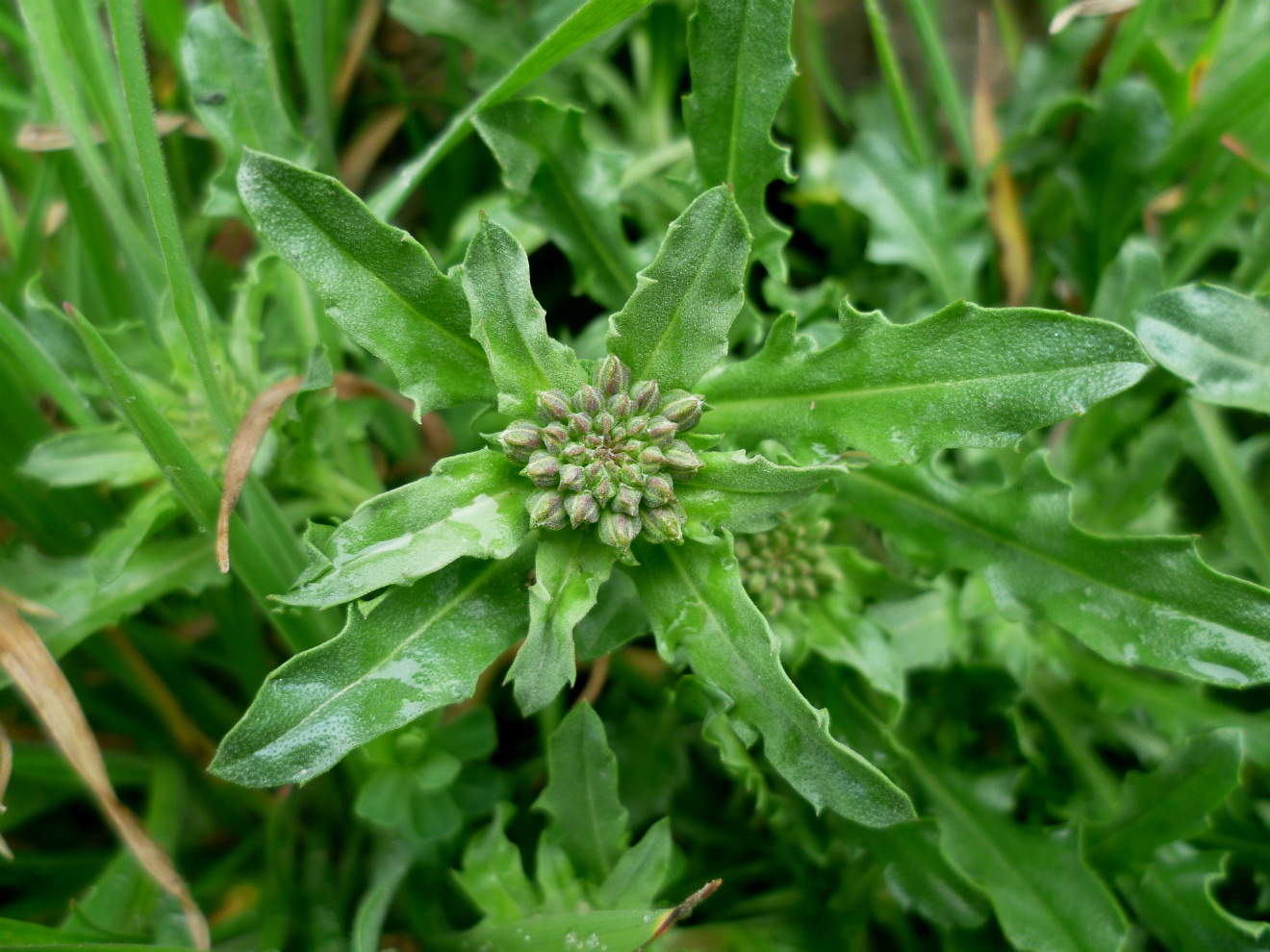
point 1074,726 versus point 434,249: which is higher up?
point 434,249

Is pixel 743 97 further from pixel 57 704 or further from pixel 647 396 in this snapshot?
pixel 57 704

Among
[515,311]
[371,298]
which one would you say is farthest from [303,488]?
[515,311]

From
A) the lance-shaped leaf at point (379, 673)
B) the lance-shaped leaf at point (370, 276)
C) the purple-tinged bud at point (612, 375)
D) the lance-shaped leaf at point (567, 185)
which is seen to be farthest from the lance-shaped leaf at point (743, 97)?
the lance-shaped leaf at point (379, 673)

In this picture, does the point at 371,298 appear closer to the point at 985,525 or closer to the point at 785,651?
the point at 785,651

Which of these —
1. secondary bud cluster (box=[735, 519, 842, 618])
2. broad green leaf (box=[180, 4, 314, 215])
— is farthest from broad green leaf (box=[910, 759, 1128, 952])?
broad green leaf (box=[180, 4, 314, 215])

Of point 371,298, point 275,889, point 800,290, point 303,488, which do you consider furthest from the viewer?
point 800,290

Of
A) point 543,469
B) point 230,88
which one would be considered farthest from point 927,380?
point 230,88

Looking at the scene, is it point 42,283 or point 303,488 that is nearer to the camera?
point 303,488
